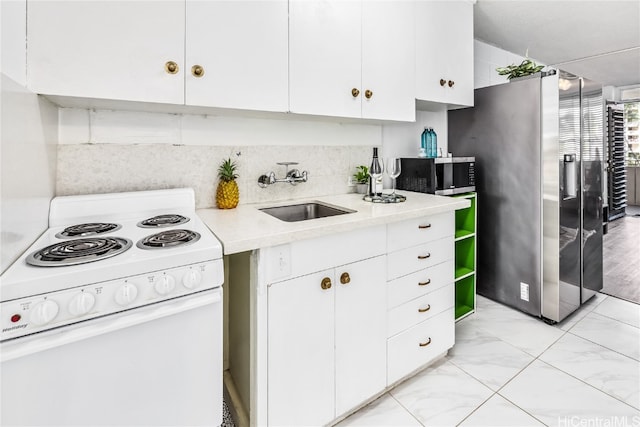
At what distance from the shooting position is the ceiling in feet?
8.17

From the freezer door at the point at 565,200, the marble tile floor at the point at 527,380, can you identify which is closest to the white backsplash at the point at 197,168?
the marble tile floor at the point at 527,380

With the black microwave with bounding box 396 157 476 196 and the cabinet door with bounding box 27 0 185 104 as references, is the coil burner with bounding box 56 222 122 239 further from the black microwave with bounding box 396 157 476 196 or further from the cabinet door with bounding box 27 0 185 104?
the black microwave with bounding box 396 157 476 196

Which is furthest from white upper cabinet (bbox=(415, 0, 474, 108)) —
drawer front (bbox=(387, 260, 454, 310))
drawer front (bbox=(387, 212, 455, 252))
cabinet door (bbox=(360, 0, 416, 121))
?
drawer front (bbox=(387, 260, 454, 310))

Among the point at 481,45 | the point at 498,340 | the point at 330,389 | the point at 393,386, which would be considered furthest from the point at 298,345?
the point at 481,45

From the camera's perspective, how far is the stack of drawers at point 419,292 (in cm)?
163

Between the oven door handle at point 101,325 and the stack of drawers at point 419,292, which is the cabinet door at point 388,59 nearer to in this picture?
the stack of drawers at point 419,292

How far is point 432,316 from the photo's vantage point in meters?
1.84

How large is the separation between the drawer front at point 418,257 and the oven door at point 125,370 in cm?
88

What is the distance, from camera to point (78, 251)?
0.95 m

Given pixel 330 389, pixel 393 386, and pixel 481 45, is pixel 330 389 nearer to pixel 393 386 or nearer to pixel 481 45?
pixel 393 386

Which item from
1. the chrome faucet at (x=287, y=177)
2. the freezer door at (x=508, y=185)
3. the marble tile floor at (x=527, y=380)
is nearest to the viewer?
the marble tile floor at (x=527, y=380)

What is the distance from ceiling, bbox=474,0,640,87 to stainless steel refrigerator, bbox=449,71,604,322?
610 mm

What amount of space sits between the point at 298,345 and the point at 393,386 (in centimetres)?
74

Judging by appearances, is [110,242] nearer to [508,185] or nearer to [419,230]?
[419,230]
